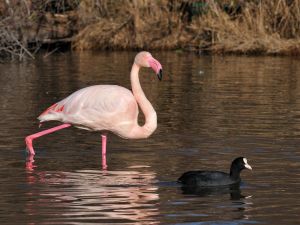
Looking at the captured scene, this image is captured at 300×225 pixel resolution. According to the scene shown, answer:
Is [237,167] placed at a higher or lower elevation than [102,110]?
lower

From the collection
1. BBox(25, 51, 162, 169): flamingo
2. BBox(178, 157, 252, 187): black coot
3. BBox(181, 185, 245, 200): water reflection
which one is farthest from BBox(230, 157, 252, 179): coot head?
BBox(25, 51, 162, 169): flamingo

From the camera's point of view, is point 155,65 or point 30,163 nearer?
point 30,163

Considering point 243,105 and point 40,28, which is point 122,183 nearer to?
point 243,105

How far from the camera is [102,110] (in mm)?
11594

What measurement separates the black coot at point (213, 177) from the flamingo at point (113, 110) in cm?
142

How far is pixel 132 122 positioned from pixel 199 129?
2.63 metres

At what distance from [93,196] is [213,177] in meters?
1.31

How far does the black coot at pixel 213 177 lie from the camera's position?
994cm

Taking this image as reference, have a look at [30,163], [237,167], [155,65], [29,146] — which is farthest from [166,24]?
[237,167]

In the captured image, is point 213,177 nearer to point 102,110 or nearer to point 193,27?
point 102,110

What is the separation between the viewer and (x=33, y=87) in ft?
65.8

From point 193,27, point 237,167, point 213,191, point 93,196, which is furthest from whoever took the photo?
point 193,27

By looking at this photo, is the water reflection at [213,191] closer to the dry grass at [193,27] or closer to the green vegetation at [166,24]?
the green vegetation at [166,24]

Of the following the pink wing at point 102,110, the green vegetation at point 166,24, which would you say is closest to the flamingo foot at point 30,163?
→ the pink wing at point 102,110
